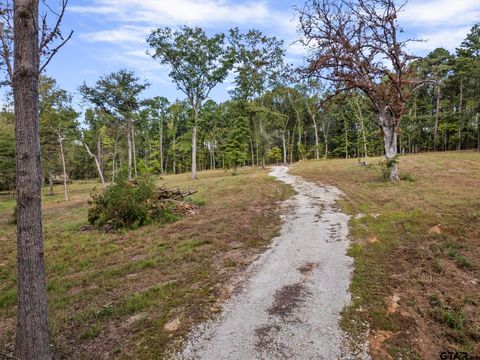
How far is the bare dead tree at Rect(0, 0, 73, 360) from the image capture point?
3.72 metres

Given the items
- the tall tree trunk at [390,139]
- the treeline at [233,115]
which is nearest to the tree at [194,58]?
the treeline at [233,115]

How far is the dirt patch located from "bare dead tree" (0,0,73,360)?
3224 millimetres

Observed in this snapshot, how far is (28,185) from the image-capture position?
3781mm

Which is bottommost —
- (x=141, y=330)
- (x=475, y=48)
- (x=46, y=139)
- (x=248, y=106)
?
(x=141, y=330)

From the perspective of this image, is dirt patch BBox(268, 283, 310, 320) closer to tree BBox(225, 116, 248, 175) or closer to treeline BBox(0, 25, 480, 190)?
treeline BBox(0, 25, 480, 190)

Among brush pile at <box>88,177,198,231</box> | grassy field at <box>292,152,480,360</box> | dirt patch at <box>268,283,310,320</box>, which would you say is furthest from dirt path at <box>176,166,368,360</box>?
brush pile at <box>88,177,198,231</box>

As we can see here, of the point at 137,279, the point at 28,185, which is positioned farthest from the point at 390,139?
the point at 28,185

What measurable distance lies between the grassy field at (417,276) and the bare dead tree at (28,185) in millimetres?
4192

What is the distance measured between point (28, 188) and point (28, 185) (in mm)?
39

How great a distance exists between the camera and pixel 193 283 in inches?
244

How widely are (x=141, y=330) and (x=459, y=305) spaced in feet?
16.5

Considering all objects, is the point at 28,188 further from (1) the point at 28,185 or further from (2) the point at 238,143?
(2) the point at 238,143

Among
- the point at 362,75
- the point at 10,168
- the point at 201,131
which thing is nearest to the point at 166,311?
the point at 362,75

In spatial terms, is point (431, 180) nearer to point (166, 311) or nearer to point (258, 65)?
point (166, 311)
